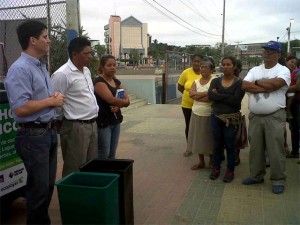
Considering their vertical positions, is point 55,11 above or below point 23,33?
above

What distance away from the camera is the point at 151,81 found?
14.5 meters

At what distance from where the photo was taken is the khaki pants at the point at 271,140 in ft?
14.8

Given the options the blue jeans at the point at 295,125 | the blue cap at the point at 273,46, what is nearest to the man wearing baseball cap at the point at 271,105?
the blue cap at the point at 273,46

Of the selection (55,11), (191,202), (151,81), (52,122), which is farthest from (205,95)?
(151,81)

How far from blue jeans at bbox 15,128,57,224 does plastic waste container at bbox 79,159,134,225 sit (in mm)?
412

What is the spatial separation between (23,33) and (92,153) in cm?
157

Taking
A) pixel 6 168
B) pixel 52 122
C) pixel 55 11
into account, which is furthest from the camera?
pixel 55 11

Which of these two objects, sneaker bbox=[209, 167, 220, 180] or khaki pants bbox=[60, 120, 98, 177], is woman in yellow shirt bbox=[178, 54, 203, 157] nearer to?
sneaker bbox=[209, 167, 220, 180]

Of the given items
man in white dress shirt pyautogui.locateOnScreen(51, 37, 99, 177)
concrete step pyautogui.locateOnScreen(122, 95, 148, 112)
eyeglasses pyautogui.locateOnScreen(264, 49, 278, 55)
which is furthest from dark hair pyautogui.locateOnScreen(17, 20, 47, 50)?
concrete step pyautogui.locateOnScreen(122, 95, 148, 112)

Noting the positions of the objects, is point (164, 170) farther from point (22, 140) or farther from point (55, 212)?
point (22, 140)

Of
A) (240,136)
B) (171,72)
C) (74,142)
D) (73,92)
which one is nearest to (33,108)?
(73,92)

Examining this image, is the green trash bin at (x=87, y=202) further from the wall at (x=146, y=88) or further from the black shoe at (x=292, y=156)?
the wall at (x=146, y=88)

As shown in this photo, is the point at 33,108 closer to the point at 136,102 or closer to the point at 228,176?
the point at 228,176

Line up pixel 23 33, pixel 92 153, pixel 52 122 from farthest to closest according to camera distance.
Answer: pixel 92 153 → pixel 52 122 → pixel 23 33
